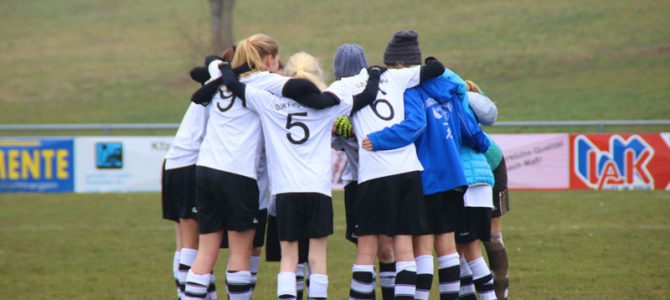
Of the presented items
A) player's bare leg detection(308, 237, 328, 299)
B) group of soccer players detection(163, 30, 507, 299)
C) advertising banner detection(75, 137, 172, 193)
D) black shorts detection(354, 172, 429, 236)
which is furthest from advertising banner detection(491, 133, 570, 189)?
player's bare leg detection(308, 237, 328, 299)

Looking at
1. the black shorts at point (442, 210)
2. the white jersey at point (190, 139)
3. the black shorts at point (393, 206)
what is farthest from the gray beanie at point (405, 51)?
the white jersey at point (190, 139)

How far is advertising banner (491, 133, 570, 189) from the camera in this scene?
16.1 metres

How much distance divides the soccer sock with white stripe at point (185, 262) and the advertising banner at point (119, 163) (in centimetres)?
999

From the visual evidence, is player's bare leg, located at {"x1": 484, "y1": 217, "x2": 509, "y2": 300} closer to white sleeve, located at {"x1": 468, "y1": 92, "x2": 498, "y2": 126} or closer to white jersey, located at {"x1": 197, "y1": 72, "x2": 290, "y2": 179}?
white sleeve, located at {"x1": 468, "y1": 92, "x2": 498, "y2": 126}

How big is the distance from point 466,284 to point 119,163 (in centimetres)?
1115

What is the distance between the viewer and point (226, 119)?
21.7 feet

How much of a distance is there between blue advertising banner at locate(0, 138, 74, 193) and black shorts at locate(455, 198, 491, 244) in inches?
457

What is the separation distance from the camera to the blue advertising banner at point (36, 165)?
17172 mm

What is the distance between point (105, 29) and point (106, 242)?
36324 millimetres

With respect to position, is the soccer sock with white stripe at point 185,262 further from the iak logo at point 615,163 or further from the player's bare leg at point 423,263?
the iak logo at point 615,163

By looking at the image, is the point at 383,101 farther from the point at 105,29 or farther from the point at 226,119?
the point at 105,29

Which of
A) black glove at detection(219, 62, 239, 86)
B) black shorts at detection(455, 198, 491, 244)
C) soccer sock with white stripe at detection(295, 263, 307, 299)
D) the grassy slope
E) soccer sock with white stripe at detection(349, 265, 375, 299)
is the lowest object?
the grassy slope

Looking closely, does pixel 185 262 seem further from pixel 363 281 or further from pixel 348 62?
pixel 348 62

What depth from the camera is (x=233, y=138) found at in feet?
21.6
